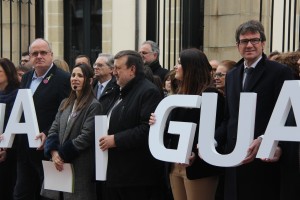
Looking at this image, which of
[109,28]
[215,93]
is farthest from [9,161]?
[109,28]

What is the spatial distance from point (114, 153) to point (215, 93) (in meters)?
1.05

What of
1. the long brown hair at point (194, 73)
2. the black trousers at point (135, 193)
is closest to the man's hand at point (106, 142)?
the black trousers at point (135, 193)

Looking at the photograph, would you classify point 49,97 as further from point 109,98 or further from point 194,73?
point 194,73

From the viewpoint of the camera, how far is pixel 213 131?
4.55 meters

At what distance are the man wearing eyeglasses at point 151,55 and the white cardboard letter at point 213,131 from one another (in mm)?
2800

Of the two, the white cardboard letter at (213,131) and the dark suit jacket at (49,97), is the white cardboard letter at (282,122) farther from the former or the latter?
the dark suit jacket at (49,97)

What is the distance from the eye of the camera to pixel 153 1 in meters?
7.83

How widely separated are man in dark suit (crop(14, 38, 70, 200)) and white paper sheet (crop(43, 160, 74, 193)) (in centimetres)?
29

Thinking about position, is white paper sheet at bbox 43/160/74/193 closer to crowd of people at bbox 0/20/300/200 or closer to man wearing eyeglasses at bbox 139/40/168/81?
crowd of people at bbox 0/20/300/200

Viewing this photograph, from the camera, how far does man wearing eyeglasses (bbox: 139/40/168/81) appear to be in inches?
291

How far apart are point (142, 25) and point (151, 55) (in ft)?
7.07

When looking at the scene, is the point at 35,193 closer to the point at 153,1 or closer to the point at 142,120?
the point at 142,120

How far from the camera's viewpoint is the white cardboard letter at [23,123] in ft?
18.5

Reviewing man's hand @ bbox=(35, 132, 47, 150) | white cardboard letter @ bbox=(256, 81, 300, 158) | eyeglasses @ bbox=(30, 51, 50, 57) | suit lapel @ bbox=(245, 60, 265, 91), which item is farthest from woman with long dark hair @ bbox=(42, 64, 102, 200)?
white cardboard letter @ bbox=(256, 81, 300, 158)
